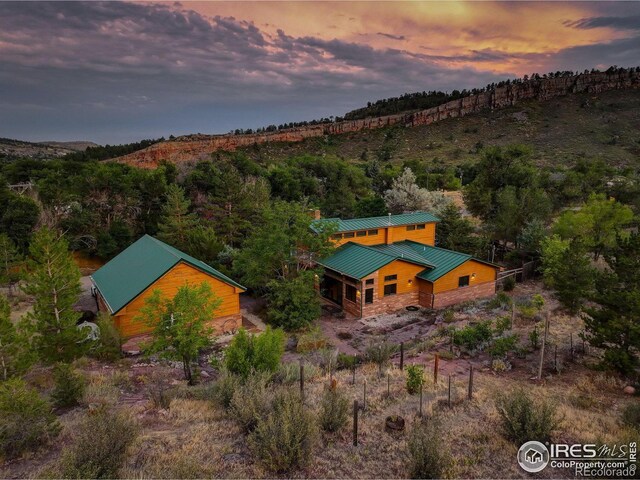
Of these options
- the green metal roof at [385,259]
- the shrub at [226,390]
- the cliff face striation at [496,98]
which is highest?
the cliff face striation at [496,98]

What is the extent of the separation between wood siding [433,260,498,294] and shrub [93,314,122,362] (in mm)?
16625

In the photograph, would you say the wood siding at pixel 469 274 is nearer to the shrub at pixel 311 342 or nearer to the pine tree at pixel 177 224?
the shrub at pixel 311 342

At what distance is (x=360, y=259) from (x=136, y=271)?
39.3 feet

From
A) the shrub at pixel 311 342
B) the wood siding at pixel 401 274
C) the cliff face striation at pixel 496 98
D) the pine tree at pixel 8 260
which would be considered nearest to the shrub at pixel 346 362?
the shrub at pixel 311 342

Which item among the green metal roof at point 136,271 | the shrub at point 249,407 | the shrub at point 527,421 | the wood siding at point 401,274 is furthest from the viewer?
the wood siding at point 401,274

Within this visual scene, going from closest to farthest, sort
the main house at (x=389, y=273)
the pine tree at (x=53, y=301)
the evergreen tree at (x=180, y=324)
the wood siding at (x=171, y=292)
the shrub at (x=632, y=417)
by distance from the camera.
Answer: the shrub at (x=632, y=417)
the evergreen tree at (x=180, y=324)
the pine tree at (x=53, y=301)
the wood siding at (x=171, y=292)
the main house at (x=389, y=273)

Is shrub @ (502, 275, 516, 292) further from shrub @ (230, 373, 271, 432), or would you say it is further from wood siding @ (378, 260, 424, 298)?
shrub @ (230, 373, 271, 432)

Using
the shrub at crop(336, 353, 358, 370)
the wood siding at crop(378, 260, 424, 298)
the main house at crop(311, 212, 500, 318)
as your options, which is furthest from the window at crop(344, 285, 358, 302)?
the shrub at crop(336, 353, 358, 370)

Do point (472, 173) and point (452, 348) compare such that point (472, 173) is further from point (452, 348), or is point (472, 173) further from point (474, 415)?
point (474, 415)

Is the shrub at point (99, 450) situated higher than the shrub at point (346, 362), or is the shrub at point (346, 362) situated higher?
the shrub at point (99, 450)

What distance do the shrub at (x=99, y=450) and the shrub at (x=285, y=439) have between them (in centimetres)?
237

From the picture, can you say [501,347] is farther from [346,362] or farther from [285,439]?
[285,439]

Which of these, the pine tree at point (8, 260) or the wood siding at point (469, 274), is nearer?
the wood siding at point (469, 274)

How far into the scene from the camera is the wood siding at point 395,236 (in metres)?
27.5
